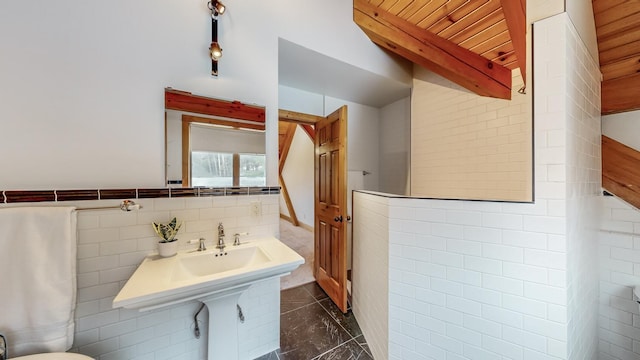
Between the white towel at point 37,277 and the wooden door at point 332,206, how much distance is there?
1.85 m

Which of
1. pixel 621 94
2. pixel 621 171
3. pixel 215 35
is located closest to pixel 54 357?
pixel 215 35

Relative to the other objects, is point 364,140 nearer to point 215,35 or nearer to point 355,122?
point 355,122

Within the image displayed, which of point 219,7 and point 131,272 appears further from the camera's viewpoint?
point 219,7

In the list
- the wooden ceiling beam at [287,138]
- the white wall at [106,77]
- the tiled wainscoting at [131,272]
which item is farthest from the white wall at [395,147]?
the wooden ceiling beam at [287,138]

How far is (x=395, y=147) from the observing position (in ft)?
10.1

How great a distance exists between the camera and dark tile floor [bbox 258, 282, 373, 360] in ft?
5.51

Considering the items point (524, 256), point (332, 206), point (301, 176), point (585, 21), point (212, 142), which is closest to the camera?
point (524, 256)

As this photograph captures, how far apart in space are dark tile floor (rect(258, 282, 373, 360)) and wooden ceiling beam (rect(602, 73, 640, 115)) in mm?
2641

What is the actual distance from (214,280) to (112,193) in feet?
2.64

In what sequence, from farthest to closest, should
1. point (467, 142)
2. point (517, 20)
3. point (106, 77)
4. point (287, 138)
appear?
point (287, 138), point (467, 142), point (517, 20), point (106, 77)

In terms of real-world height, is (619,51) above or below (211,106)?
above

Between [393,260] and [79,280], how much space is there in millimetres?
1804

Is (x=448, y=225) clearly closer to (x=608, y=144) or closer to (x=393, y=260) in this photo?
(x=393, y=260)

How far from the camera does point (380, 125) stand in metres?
3.33
